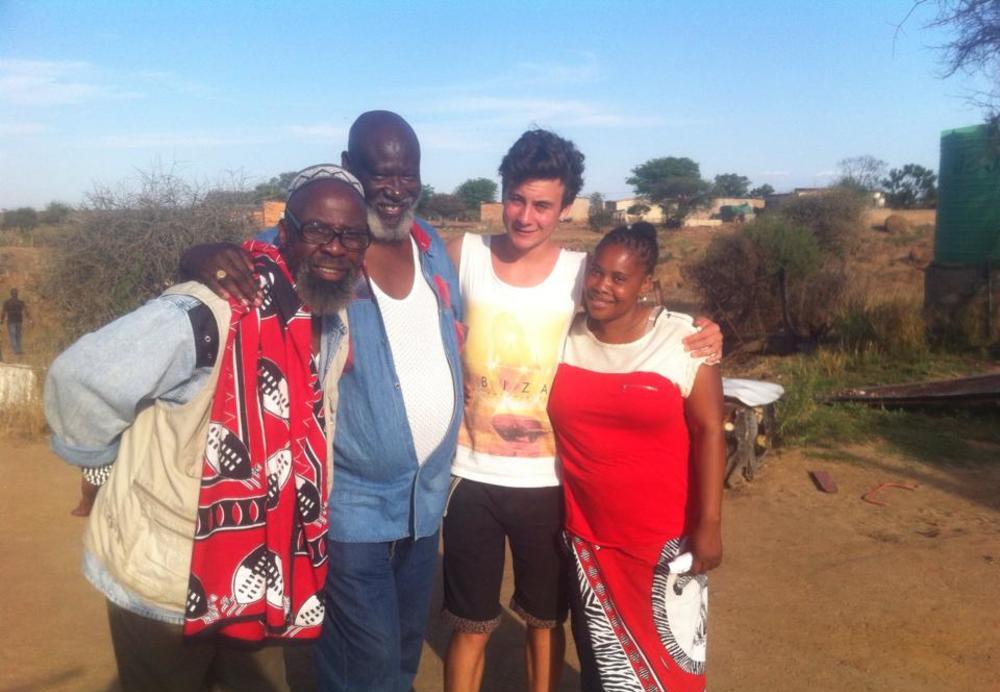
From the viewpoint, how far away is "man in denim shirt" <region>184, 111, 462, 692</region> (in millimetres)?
2363

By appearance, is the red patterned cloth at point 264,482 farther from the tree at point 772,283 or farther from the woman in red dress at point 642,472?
the tree at point 772,283

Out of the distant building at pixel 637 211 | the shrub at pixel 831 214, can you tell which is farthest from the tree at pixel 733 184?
the shrub at pixel 831 214

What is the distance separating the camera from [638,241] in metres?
2.53

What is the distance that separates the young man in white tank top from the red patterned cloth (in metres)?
0.67

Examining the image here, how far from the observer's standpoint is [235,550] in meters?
1.94

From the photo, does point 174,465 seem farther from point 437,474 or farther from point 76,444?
point 437,474

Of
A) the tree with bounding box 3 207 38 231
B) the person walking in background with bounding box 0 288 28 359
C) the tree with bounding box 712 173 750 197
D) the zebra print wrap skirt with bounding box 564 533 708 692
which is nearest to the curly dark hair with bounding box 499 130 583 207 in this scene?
the zebra print wrap skirt with bounding box 564 533 708 692

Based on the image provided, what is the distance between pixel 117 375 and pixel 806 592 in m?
3.68

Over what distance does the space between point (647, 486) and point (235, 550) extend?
1.16m

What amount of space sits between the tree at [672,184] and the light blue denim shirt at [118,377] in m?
40.4

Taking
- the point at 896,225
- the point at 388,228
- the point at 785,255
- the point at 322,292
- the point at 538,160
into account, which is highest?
the point at 538,160

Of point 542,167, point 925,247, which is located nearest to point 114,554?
point 542,167

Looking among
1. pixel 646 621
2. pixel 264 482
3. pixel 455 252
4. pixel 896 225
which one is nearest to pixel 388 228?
pixel 455 252

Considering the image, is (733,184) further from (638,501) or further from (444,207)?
(638,501)
